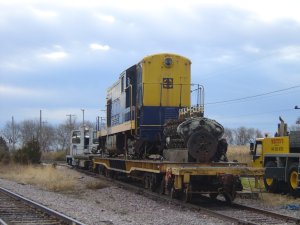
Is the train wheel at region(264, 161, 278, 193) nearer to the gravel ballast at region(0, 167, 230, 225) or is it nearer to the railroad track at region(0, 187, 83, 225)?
the gravel ballast at region(0, 167, 230, 225)

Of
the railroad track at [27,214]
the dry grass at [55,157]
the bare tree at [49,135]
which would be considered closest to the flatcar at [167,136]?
the railroad track at [27,214]

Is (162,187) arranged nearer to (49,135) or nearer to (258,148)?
(258,148)

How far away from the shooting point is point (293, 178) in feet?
55.7

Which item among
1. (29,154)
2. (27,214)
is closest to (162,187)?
(27,214)

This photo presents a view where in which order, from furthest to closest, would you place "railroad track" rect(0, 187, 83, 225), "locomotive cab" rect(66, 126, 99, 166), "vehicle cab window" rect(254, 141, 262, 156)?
1. "locomotive cab" rect(66, 126, 99, 166)
2. "vehicle cab window" rect(254, 141, 262, 156)
3. "railroad track" rect(0, 187, 83, 225)

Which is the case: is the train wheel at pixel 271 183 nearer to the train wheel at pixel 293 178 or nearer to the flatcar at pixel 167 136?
the train wheel at pixel 293 178

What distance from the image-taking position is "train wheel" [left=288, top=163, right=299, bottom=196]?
1672cm

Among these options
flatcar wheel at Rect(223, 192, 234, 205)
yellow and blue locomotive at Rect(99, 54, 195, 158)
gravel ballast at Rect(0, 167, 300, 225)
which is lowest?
gravel ballast at Rect(0, 167, 300, 225)

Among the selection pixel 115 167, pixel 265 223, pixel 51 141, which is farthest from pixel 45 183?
pixel 51 141

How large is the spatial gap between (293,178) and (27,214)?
9892 millimetres

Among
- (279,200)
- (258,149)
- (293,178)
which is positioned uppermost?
(258,149)

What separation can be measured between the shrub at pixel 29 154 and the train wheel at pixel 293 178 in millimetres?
27349

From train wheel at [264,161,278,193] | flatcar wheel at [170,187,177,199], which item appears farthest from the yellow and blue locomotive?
train wheel at [264,161,278,193]

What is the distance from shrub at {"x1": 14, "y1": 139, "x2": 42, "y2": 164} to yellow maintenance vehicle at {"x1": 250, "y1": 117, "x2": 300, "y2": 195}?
2432 cm
